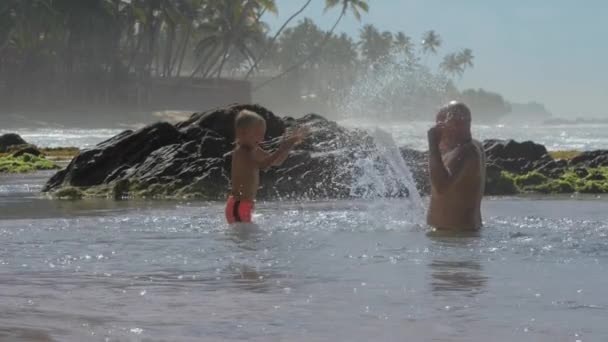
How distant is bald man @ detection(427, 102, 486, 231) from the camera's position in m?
7.55

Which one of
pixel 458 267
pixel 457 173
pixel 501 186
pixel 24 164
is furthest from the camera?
pixel 24 164

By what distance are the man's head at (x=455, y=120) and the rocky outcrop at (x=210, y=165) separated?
178 inches

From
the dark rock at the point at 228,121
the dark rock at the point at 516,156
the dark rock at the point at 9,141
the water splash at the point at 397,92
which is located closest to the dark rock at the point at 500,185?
the dark rock at the point at 516,156

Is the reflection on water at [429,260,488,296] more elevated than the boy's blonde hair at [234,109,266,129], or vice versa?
the boy's blonde hair at [234,109,266,129]

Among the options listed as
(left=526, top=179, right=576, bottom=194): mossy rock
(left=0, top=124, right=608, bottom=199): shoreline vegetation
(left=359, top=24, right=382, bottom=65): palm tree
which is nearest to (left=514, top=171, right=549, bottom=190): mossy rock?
(left=0, top=124, right=608, bottom=199): shoreline vegetation

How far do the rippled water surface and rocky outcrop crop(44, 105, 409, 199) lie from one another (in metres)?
2.94

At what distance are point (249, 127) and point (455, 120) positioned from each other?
164 cm

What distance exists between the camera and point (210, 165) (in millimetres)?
12688

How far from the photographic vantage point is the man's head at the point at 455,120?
7.52 metres

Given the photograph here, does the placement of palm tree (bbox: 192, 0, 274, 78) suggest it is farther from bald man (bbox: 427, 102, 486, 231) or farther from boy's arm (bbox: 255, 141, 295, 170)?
bald man (bbox: 427, 102, 486, 231)

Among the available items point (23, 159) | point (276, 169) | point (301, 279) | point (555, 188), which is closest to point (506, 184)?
point (555, 188)

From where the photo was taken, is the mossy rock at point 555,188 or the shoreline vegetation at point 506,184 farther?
the mossy rock at point 555,188

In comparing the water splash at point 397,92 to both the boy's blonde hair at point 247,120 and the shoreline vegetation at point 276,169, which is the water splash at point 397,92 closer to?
the shoreline vegetation at point 276,169

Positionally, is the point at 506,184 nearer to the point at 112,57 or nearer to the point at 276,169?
the point at 276,169
